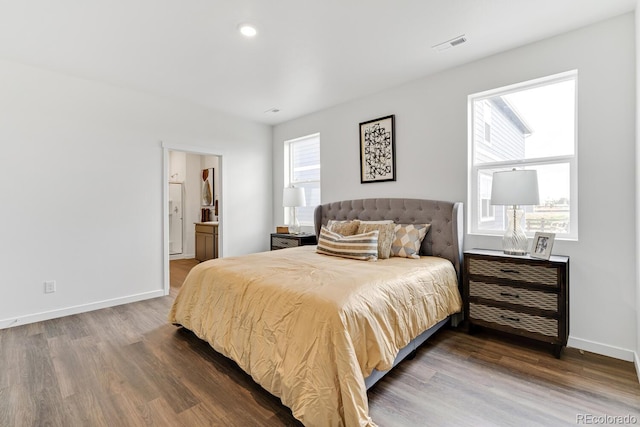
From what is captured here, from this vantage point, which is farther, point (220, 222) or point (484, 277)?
point (220, 222)

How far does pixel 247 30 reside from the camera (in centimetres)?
249

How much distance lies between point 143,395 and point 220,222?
3002mm

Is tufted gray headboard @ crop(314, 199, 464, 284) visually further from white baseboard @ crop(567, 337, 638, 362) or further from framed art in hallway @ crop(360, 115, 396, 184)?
white baseboard @ crop(567, 337, 638, 362)

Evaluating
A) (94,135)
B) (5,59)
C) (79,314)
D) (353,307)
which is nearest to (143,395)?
(353,307)

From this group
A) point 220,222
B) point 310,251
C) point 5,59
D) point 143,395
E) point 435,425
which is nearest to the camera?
point 435,425

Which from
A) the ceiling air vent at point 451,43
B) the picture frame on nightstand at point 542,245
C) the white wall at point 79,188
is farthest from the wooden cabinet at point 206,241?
the picture frame on nightstand at point 542,245

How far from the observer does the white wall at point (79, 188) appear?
3.04 metres

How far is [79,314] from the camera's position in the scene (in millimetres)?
3354

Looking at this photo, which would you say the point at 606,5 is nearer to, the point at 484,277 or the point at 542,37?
the point at 542,37

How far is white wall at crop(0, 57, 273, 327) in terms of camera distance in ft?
9.98

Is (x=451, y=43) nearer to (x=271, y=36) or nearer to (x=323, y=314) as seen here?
(x=271, y=36)

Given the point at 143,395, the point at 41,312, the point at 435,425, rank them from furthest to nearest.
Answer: the point at 41,312 → the point at 143,395 → the point at 435,425

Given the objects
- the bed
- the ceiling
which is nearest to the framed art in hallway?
the ceiling

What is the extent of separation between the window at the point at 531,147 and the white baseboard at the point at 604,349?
2.78 feet
